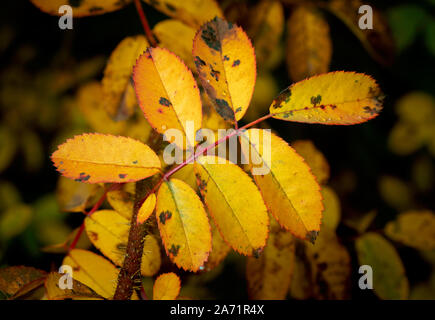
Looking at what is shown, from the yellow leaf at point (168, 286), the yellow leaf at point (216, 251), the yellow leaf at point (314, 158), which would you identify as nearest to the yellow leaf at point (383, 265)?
the yellow leaf at point (314, 158)

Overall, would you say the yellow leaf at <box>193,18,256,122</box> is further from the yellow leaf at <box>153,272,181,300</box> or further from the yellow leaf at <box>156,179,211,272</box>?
the yellow leaf at <box>153,272,181,300</box>

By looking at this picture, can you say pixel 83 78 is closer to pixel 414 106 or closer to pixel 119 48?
pixel 119 48

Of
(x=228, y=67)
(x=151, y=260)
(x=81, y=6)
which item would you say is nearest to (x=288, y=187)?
(x=228, y=67)

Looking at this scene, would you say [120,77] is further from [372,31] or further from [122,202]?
[372,31]

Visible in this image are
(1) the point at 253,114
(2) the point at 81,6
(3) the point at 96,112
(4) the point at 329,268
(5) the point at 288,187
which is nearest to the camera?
(5) the point at 288,187

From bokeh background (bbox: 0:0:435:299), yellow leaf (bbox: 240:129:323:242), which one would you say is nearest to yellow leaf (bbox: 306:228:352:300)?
yellow leaf (bbox: 240:129:323:242)
